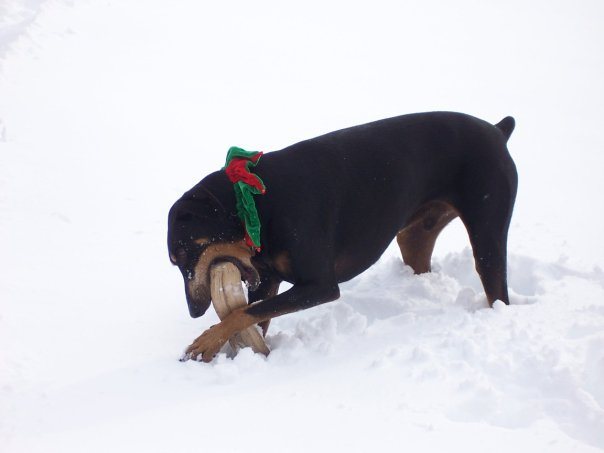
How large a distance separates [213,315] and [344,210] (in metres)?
1.11

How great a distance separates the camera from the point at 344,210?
3.99 meters

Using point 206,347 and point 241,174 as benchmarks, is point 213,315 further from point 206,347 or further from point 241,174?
point 241,174

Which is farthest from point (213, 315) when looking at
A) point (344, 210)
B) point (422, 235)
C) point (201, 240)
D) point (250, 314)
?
point (422, 235)

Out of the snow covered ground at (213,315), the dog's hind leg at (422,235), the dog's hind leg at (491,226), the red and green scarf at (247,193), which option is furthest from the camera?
the dog's hind leg at (422,235)

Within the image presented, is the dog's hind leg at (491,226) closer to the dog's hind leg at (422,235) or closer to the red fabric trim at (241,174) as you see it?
the dog's hind leg at (422,235)

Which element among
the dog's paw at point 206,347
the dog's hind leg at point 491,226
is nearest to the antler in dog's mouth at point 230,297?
the dog's paw at point 206,347

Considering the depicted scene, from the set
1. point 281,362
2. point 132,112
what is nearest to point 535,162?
point 132,112

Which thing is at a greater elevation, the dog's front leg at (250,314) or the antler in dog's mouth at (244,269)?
the antler in dog's mouth at (244,269)

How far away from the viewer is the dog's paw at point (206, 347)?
3.60 metres

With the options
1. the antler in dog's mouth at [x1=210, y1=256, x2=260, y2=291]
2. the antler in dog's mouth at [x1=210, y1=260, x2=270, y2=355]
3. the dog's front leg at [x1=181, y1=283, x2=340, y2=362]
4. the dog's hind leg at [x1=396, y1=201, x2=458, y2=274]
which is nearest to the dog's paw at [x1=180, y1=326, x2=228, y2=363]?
the dog's front leg at [x1=181, y1=283, x2=340, y2=362]

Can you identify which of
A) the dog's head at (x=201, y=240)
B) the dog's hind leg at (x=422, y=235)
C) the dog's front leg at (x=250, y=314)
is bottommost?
the dog's hind leg at (x=422, y=235)

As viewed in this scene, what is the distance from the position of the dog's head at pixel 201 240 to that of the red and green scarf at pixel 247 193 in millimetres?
93

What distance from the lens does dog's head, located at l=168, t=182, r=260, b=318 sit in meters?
3.64

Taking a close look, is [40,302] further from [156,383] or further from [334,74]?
[334,74]
